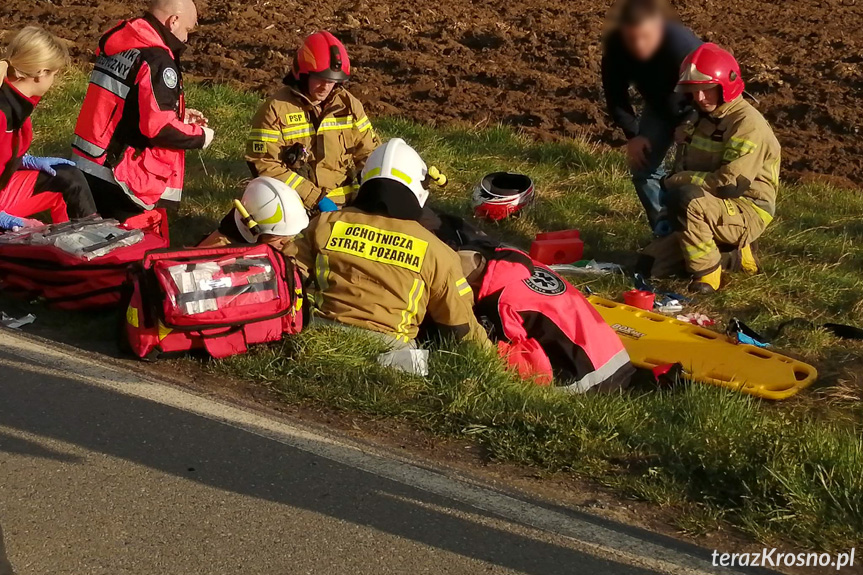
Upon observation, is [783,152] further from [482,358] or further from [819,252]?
[482,358]

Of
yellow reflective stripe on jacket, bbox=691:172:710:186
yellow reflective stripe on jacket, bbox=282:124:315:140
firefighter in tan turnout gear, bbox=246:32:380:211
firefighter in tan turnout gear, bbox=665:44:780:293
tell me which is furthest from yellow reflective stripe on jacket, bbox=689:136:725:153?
yellow reflective stripe on jacket, bbox=282:124:315:140

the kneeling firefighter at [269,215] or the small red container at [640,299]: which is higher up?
the kneeling firefighter at [269,215]

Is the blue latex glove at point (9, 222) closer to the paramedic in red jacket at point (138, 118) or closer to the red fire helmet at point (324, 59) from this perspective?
the paramedic in red jacket at point (138, 118)

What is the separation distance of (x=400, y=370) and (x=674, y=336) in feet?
5.73

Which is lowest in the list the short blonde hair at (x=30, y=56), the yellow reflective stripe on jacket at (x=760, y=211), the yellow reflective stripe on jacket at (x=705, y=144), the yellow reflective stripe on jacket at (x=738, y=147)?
the yellow reflective stripe on jacket at (x=760, y=211)

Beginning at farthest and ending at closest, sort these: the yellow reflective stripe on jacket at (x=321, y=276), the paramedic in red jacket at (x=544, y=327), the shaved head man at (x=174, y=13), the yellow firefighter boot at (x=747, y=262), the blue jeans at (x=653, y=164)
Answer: the blue jeans at (x=653, y=164) → the yellow firefighter boot at (x=747, y=262) → the shaved head man at (x=174, y=13) → the paramedic in red jacket at (x=544, y=327) → the yellow reflective stripe on jacket at (x=321, y=276)

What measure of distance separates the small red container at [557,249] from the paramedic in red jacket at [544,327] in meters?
1.61

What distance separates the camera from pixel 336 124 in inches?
284

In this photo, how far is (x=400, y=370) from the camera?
5.14 metres

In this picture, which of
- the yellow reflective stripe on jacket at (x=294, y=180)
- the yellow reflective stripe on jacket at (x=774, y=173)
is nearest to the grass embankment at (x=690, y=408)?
the yellow reflective stripe on jacket at (x=774, y=173)

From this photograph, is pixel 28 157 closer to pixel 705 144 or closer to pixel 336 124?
pixel 336 124

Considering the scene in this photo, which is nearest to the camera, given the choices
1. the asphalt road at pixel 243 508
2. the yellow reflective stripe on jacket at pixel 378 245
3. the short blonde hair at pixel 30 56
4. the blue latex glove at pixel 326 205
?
the asphalt road at pixel 243 508

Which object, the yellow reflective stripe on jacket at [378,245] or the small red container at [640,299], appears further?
the small red container at [640,299]

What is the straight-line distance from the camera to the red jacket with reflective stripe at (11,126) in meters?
6.35
